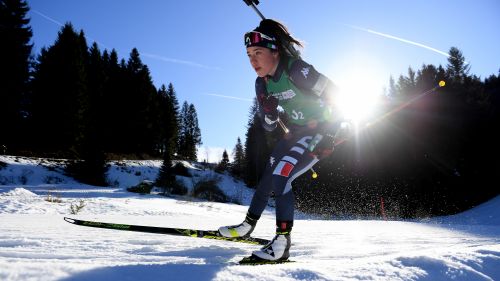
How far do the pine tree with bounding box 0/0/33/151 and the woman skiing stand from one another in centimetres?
2820

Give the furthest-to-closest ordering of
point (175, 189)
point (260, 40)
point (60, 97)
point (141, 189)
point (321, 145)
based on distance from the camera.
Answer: point (60, 97), point (175, 189), point (141, 189), point (260, 40), point (321, 145)

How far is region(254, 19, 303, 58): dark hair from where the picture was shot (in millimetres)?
3258

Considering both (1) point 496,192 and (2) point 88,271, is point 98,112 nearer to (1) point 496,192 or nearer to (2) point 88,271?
(1) point 496,192

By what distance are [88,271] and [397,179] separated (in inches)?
840

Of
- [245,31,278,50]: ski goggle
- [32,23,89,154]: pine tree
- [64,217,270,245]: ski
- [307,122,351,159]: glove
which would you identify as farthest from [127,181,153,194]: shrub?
[307,122,351,159]: glove

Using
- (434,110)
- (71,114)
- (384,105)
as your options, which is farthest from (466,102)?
(71,114)

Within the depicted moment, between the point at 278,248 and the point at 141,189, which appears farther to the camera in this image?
the point at 141,189

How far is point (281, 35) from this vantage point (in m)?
3.30

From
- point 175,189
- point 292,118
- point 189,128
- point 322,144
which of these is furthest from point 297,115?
point 189,128

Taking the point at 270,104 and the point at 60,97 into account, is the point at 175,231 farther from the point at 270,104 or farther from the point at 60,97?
the point at 60,97

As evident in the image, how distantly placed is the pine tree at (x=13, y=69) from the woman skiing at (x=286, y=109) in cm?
2820

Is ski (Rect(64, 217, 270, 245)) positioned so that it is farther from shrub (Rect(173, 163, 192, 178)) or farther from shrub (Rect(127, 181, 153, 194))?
shrub (Rect(173, 163, 192, 178))

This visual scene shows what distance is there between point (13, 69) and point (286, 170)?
104 feet

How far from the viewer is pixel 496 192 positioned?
20797 millimetres
